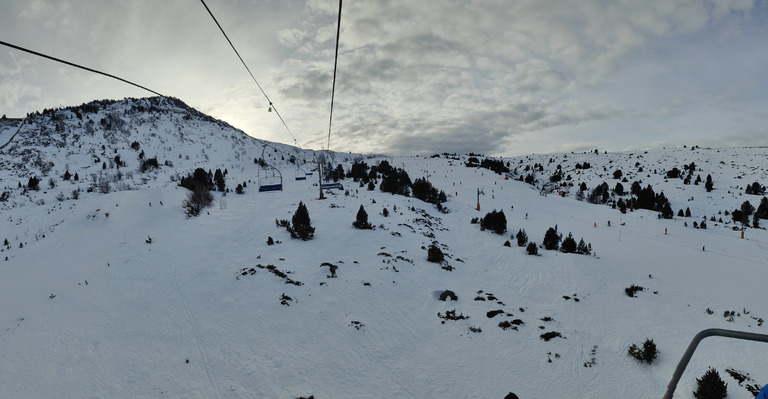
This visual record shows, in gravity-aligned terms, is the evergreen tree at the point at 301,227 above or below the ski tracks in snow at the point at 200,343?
above

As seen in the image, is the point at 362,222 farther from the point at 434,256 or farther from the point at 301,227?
the point at 434,256

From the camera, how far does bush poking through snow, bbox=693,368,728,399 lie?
369 inches

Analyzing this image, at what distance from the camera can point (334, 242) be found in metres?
24.0

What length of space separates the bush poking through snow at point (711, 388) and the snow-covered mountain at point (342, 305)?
58 centimetres

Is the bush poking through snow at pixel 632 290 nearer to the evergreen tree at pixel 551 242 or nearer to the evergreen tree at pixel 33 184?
the evergreen tree at pixel 551 242

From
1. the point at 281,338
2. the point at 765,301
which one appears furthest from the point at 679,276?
the point at 281,338

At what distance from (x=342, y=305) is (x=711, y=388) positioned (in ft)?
42.9

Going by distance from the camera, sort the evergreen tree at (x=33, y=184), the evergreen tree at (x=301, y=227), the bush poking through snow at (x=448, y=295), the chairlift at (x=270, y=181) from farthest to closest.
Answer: the evergreen tree at (x=33, y=184)
the chairlift at (x=270, y=181)
the evergreen tree at (x=301, y=227)
the bush poking through snow at (x=448, y=295)

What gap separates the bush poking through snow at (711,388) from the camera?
9.38 metres

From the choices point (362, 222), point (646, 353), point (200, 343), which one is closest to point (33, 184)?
point (362, 222)

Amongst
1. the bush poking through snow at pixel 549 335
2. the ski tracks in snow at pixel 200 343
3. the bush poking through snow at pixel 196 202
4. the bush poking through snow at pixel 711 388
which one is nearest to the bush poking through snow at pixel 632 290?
the bush poking through snow at pixel 549 335

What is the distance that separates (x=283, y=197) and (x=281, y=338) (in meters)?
31.7

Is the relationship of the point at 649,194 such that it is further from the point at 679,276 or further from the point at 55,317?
the point at 55,317

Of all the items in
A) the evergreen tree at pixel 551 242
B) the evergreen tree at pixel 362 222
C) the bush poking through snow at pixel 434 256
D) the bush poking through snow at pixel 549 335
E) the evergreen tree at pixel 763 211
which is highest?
the evergreen tree at pixel 362 222
